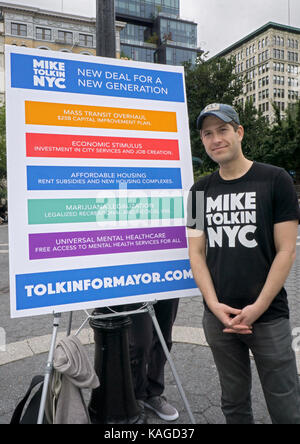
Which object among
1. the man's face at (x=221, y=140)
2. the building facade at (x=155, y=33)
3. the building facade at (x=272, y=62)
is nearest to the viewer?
the man's face at (x=221, y=140)

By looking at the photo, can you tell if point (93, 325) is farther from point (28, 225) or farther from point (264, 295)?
point (264, 295)

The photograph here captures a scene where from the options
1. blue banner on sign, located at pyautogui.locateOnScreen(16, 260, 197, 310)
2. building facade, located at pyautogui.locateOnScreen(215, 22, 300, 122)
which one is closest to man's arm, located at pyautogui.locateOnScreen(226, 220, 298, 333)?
blue banner on sign, located at pyautogui.locateOnScreen(16, 260, 197, 310)

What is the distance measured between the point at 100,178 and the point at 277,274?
1106mm

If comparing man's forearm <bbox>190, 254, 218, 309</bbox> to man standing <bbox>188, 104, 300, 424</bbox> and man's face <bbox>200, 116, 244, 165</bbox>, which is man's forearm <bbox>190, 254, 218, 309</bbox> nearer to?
man standing <bbox>188, 104, 300, 424</bbox>

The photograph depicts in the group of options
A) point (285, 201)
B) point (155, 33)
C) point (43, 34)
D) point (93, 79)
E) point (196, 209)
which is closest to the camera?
point (285, 201)

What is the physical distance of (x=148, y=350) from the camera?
259 cm

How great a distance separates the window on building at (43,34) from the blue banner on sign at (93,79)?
46.3 m

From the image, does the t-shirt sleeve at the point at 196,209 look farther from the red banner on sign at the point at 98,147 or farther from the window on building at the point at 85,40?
the window on building at the point at 85,40

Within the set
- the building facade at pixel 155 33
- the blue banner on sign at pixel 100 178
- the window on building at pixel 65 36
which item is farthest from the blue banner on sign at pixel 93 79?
the building facade at pixel 155 33

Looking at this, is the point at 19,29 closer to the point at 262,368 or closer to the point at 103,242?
the point at 103,242

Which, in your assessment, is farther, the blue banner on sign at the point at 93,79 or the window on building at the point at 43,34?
the window on building at the point at 43,34

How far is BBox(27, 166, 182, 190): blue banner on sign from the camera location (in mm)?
1983

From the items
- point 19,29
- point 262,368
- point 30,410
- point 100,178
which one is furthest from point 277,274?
point 19,29

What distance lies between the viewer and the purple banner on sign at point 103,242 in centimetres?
197
